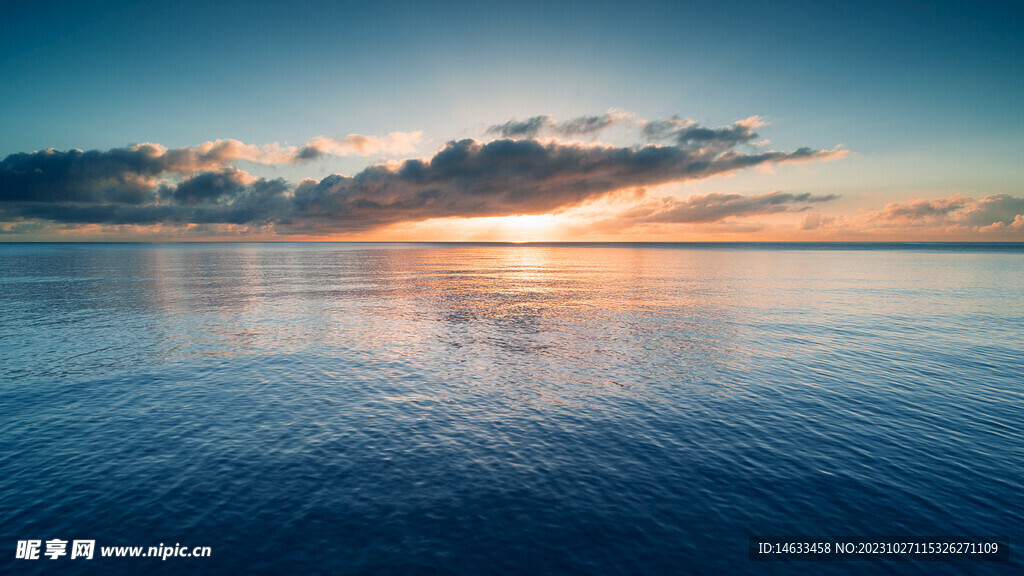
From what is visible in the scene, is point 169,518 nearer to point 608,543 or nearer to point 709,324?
point 608,543

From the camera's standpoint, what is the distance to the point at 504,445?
89.3 ft

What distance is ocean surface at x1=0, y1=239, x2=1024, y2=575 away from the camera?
1836 cm

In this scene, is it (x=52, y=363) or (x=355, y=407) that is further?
(x=52, y=363)

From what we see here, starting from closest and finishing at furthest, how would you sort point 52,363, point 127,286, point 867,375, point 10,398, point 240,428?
point 240,428
point 10,398
point 867,375
point 52,363
point 127,286

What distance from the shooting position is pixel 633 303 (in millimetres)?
87375

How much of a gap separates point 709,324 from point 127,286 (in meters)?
125

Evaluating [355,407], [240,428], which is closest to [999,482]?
[355,407]

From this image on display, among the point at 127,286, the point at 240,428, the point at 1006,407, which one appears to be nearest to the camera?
the point at 240,428

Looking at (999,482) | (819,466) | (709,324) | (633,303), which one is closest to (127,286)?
(633,303)

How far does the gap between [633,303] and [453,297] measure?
3712 centimetres

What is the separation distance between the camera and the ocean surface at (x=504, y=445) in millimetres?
18359

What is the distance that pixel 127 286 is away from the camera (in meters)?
109

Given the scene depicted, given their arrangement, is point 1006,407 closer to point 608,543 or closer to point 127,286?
point 608,543

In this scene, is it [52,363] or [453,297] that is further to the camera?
[453,297]
